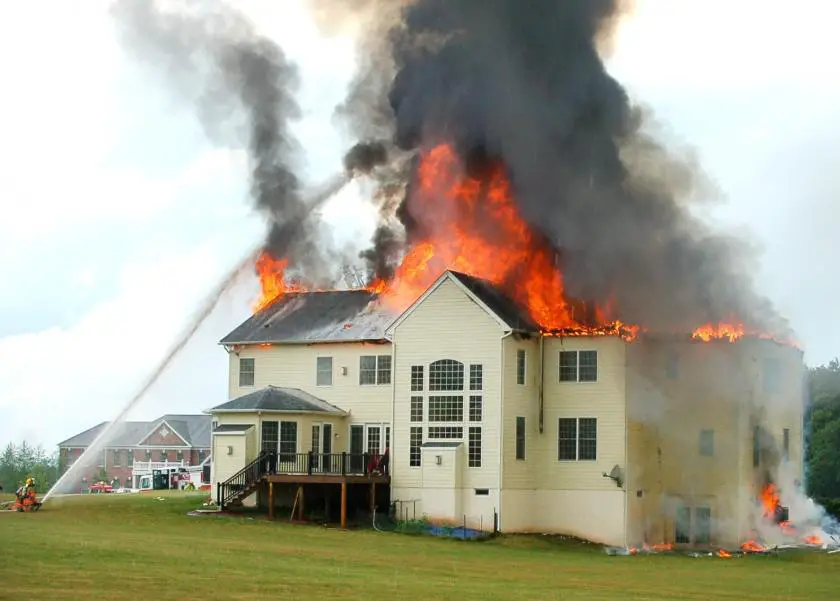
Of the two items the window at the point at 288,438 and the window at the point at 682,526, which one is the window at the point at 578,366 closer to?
the window at the point at 682,526

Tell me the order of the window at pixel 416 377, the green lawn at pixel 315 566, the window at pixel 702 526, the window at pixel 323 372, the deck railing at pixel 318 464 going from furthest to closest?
the window at pixel 323 372, the deck railing at pixel 318 464, the window at pixel 416 377, the window at pixel 702 526, the green lawn at pixel 315 566

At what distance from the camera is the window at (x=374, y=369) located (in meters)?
55.1

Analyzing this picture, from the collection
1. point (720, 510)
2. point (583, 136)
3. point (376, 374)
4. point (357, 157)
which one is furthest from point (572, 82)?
point (720, 510)

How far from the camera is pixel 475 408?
51.6 meters

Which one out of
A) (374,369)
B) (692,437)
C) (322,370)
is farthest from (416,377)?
(692,437)

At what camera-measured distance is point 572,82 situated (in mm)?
57625

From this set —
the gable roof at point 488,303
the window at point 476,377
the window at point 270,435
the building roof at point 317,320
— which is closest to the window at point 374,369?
the building roof at point 317,320

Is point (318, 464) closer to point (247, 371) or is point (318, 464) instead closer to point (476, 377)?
point (247, 371)

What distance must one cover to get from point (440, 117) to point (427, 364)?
11.5 meters

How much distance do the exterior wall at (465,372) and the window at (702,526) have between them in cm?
754

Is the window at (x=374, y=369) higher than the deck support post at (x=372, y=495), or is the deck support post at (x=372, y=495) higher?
the window at (x=374, y=369)

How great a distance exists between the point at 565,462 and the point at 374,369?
8.44 m

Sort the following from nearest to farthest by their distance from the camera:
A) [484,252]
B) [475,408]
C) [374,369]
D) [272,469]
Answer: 1. [475,408]
2. [272,469]
3. [374,369]
4. [484,252]

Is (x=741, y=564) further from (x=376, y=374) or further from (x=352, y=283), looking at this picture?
(x=352, y=283)
